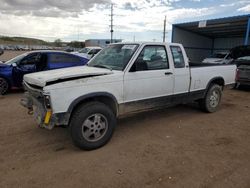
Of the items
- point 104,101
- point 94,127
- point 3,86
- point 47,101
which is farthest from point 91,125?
point 3,86

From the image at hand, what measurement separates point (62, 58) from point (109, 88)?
5.20m

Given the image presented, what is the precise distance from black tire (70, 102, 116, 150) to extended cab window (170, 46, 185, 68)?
203 centimetres

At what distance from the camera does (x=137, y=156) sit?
3467 millimetres

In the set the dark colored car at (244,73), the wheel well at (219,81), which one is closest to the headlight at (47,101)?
the wheel well at (219,81)

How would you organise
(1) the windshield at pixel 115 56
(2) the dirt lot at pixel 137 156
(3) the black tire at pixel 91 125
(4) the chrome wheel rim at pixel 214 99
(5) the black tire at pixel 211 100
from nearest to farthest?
(2) the dirt lot at pixel 137 156
(3) the black tire at pixel 91 125
(1) the windshield at pixel 115 56
(5) the black tire at pixel 211 100
(4) the chrome wheel rim at pixel 214 99

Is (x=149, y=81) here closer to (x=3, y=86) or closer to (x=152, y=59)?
(x=152, y=59)

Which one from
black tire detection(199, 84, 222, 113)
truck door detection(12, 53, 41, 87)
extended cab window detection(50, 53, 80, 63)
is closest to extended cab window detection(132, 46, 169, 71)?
black tire detection(199, 84, 222, 113)

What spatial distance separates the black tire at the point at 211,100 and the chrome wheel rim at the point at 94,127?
3.25 meters

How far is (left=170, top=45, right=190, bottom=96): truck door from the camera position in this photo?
4766 mm

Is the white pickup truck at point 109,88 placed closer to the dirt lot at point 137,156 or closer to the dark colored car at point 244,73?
the dirt lot at point 137,156

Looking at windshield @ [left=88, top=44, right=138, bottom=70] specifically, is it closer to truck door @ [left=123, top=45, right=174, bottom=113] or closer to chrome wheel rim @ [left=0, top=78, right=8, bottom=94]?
truck door @ [left=123, top=45, right=174, bottom=113]

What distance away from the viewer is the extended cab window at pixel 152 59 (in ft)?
13.4

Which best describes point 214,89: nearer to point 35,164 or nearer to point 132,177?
point 132,177

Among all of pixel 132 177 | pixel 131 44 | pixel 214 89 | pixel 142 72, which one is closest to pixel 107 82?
pixel 142 72
